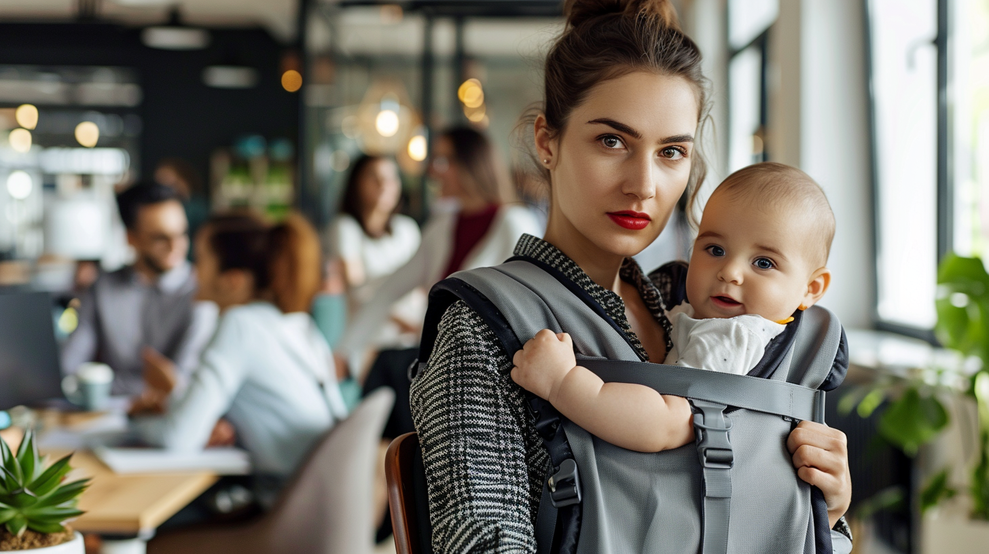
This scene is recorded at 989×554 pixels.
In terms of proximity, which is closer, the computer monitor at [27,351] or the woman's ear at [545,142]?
the woman's ear at [545,142]

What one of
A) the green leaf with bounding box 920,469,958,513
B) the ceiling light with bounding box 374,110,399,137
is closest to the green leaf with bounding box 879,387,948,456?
the green leaf with bounding box 920,469,958,513

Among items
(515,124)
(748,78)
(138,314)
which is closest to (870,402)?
(515,124)

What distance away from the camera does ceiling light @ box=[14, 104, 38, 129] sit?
10.6 m

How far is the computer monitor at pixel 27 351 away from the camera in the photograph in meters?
2.21

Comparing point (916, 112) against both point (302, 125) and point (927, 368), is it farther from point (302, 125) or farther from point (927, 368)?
point (302, 125)

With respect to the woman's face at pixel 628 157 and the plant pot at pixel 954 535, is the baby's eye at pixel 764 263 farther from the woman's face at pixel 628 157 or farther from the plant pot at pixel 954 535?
the plant pot at pixel 954 535

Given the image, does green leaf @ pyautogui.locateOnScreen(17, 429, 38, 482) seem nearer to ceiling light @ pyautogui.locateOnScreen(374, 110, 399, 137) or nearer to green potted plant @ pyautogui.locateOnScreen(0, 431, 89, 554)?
green potted plant @ pyautogui.locateOnScreen(0, 431, 89, 554)

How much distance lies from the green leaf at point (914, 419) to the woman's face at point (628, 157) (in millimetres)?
1919

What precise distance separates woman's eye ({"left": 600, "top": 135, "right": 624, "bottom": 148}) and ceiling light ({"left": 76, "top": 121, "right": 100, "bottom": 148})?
10.8m

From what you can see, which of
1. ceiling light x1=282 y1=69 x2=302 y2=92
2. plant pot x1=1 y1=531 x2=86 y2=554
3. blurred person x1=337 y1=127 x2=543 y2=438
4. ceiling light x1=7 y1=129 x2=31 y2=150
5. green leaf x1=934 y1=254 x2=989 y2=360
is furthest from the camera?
ceiling light x1=7 y1=129 x2=31 y2=150

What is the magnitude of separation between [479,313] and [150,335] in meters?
2.95

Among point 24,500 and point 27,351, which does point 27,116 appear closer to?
point 27,351

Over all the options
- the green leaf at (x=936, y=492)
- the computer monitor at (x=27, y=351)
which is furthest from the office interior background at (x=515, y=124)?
the computer monitor at (x=27, y=351)

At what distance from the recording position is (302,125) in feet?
25.2
